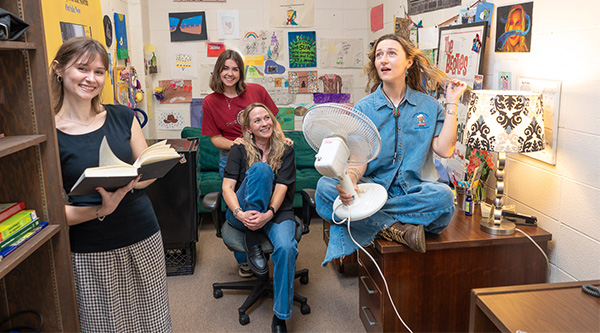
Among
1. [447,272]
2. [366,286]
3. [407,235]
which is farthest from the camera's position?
[366,286]

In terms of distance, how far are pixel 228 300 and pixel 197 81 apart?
2.33 m

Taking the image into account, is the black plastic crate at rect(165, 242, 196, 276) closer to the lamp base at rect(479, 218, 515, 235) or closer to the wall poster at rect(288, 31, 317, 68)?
the lamp base at rect(479, 218, 515, 235)

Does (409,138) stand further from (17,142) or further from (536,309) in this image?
(17,142)

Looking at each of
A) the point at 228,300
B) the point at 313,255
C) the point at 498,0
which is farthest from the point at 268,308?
the point at 498,0

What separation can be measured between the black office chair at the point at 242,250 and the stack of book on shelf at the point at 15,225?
1.15 meters

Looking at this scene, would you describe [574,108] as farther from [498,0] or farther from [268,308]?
[268,308]

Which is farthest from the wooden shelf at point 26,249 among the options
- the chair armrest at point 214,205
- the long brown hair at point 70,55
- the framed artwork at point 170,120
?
the framed artwork at point 170,120

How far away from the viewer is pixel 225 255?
3.51m

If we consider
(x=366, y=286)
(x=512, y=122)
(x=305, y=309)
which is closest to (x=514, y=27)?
(x=512, y=122)

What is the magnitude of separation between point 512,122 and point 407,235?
2.09 feet

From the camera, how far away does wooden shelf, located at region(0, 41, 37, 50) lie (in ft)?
4.07

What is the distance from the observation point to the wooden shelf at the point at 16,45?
4.07 feet

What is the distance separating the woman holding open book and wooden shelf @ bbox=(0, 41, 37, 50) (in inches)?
8.2

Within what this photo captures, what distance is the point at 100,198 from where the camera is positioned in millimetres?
1658
